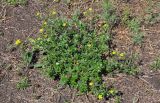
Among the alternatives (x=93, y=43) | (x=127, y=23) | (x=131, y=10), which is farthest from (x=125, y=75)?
(x=131, y=10)

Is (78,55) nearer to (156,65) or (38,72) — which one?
(38,72)

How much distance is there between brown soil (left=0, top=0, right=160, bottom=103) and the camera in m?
4.45

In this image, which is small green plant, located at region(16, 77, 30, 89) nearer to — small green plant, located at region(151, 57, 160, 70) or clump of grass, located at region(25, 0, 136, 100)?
clump of grass, located at region(25, 0, 136, 100)

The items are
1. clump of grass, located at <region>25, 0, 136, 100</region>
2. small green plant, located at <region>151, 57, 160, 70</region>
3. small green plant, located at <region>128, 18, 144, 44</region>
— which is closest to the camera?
clump of grass, located at <region>25, 0, 136, 100</region>

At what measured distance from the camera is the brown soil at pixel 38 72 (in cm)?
445

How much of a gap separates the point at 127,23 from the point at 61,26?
3.09 ft

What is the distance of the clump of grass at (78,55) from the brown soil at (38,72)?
118 mm

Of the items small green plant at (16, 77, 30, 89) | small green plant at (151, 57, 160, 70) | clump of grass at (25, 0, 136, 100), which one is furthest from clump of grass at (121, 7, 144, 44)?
small green plant at (16, 77, 30, 89)

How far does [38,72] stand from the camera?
4707 mm

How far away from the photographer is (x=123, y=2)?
5.77m

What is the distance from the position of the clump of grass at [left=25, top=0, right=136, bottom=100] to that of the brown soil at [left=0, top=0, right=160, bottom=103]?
4.6 inches

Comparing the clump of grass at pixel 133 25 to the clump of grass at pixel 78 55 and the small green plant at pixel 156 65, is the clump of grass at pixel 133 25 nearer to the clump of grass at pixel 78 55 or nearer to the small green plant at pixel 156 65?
the clump of grass at pixel 78 55

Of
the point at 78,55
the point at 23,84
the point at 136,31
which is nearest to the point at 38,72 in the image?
the point at 23,84

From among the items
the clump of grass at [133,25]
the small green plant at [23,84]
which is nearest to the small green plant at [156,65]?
the clump of grass at [133,25]
